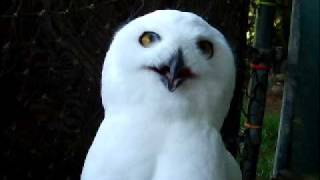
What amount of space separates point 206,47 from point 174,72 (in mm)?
103

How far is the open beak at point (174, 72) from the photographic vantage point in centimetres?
131

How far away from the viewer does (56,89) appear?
2.08m

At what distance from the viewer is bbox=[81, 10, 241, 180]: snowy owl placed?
1354mm

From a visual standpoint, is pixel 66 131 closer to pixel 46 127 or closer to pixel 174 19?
pixel 46 127

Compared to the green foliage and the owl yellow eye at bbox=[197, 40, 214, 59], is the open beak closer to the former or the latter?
the owl yellow eye at bbox=[197, 40, 214, 59]

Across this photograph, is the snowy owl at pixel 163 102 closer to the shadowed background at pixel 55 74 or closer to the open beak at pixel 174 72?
the open beak at pixel 174 72

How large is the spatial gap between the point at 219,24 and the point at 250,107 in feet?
0.99

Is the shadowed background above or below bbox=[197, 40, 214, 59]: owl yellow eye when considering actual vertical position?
below

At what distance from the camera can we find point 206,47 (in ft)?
4.52

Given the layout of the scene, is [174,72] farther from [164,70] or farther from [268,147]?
[268,147]

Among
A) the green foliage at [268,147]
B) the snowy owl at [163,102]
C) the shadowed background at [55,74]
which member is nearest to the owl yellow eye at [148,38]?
the snowy owl at [163,102]

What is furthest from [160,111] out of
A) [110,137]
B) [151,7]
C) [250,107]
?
[250,107]

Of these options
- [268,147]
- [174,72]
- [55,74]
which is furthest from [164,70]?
[268,147]

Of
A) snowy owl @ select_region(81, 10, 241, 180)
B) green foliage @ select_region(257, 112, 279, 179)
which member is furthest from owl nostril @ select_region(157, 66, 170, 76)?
green foliage @ select_region(257, 112, 279, 179)
